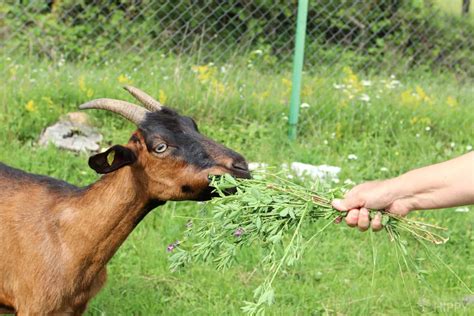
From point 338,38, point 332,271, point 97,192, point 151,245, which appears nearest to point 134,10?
point 338,38

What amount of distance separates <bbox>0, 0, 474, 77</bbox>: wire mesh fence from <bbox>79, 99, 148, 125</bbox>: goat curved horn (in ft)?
13.3

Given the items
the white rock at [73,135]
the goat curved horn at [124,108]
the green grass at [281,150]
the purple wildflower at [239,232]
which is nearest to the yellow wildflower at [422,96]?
the green grass at [281,150]

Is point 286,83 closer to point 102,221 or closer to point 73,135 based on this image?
point 73,135

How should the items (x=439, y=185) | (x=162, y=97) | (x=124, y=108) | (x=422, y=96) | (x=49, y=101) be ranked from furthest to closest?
(x=422, y=96) → (x=162, y=97) → (x=49, y=101) → (x=124, y=108) → (x=439, y=185)

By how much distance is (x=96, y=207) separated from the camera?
4125 mm

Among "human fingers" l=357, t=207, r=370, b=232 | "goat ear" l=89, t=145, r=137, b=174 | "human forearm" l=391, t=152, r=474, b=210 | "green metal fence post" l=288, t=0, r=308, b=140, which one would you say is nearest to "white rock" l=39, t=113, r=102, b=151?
"green metal fence post" l=288, t=0, r=308, b=140

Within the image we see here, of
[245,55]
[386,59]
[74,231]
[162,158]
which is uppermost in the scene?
[162,158]

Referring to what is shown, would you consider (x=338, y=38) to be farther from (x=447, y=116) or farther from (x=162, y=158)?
(x=162, y=158)

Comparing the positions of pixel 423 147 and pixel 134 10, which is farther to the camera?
pixel 134 10

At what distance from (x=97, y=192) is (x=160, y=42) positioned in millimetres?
4627

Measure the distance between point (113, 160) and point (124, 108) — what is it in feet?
1.03

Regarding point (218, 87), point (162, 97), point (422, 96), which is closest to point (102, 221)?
point (162, 97)

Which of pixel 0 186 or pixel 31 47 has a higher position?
pixel 0 186

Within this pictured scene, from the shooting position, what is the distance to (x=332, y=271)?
5.57m
